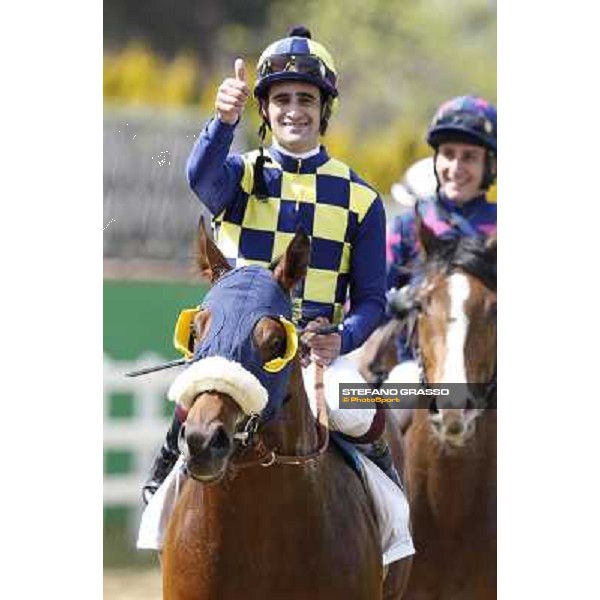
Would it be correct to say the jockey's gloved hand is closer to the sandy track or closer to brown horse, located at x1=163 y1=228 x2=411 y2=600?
the sandy track

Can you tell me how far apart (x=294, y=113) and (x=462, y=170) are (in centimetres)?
168

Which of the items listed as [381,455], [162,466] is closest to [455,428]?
[381,455]

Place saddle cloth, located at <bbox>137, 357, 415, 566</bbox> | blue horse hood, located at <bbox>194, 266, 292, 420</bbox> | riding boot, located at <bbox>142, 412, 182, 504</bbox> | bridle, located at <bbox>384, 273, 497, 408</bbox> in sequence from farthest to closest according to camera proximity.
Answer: bridle, located at <bbox>384, 273, 497, 408</bbox>
riding boot, located at <bbox>142, 412, 182, 504</bbox>
saddle cloth, located at <bbox>137, 357, 415, 566</bbox>
blue horse hood, located at <bbox>194, 266, 292, 420</bbox>

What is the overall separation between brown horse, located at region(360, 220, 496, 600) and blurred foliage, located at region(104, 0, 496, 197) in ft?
1.93

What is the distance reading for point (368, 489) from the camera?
3.82 meters

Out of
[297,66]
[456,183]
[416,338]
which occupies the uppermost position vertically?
[297,66]

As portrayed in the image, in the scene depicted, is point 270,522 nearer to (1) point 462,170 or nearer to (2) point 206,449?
(2) point 206,449

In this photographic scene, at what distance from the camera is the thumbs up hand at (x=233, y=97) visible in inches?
140

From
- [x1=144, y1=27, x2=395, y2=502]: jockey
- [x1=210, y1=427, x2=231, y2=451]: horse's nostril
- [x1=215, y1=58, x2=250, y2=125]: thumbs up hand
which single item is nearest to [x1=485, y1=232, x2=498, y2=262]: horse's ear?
[x1=144, y1=27, x2=395, y2=502]: jockey

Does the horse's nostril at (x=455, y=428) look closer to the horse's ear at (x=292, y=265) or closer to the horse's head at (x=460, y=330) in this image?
the horse's head at (x=460, y=330)

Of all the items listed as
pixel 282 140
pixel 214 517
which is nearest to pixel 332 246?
pixel 282 140

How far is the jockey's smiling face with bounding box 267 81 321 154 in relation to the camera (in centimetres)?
389
